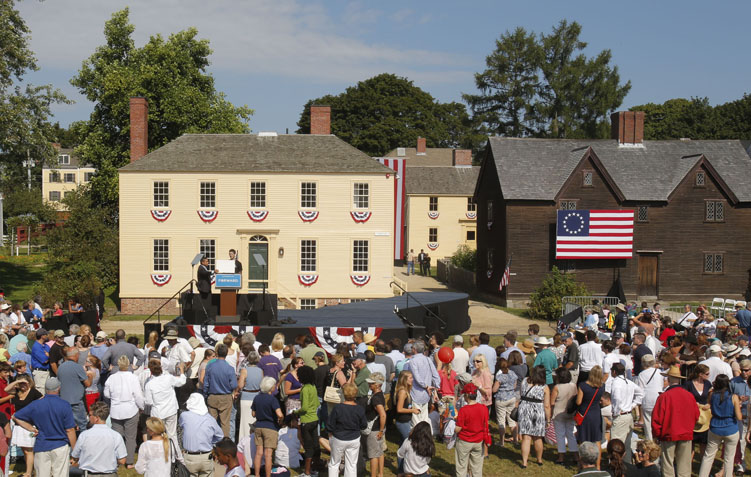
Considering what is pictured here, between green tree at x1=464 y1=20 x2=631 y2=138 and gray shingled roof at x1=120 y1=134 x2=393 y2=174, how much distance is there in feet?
117

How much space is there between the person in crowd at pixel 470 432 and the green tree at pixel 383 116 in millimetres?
72671

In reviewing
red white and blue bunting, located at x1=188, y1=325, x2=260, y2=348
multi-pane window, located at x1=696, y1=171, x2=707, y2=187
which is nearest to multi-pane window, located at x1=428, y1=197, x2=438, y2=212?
multi-pane window, located at x1=696, y1=171, x2=707, y2=187

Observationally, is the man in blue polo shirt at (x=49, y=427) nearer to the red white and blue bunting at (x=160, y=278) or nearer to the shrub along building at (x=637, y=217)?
the red white and blue bunting at (x=160, y=278)

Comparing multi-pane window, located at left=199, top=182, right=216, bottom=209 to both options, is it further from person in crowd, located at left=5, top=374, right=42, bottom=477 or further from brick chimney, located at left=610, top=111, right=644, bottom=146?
person in crowd, located at left=5, top=374, right=42, bottom=477

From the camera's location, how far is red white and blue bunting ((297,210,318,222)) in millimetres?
35312

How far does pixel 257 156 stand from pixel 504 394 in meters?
25.2

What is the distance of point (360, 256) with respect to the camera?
35594 mm

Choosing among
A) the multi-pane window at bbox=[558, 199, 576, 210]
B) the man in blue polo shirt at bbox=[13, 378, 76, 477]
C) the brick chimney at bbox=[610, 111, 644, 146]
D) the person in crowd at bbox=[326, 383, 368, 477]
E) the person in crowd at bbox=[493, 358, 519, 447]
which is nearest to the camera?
the man in blue polo shirt at bbox=[13, 378, 76, 477]

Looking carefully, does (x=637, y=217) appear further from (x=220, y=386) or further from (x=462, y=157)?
(x=220, y=386)

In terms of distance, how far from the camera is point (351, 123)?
85875mm

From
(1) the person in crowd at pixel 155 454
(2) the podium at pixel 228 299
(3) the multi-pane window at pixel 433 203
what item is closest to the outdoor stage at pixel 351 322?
(2) the podium at pixel 228 299

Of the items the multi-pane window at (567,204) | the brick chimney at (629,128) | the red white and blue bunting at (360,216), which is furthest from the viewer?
the brick chimney at (629,128)

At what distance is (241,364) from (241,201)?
2205cm

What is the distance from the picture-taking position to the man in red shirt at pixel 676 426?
36.7 ft
